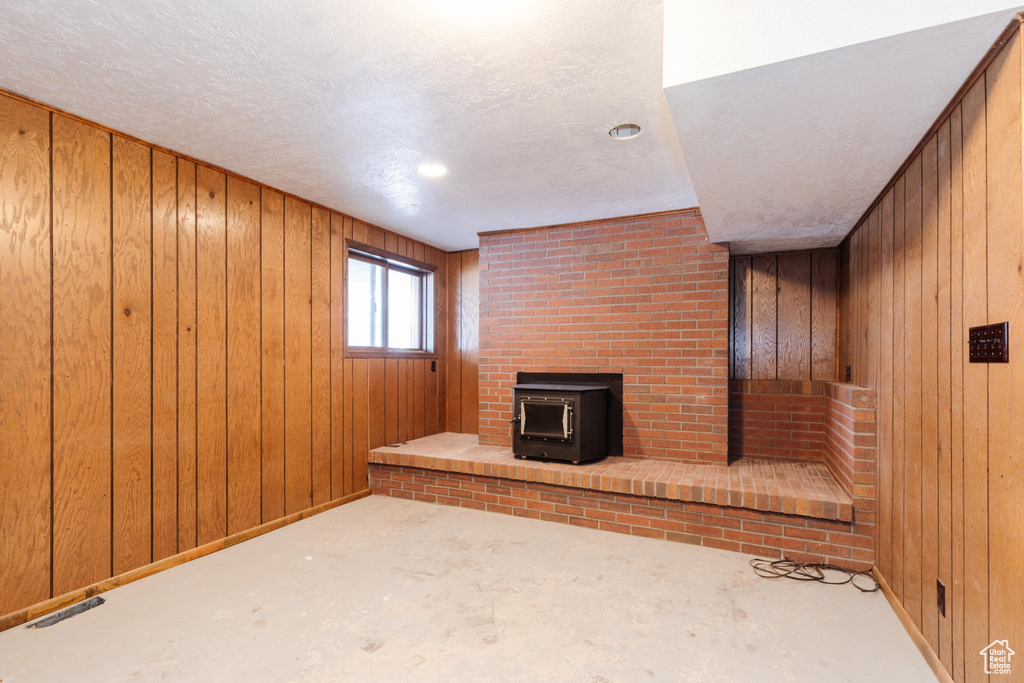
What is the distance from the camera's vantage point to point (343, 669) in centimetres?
189

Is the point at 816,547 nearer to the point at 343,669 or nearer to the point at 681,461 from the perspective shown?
the point at 681,461

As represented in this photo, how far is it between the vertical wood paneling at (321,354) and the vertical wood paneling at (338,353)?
44 mm

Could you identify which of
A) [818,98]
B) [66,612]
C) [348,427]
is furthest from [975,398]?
[348,427]

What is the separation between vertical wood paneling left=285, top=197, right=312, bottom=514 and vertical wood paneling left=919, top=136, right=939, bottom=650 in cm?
361

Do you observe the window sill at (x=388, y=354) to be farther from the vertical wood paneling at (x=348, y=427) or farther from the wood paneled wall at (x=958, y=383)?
the wood paneled wall at (x=958, y=383)

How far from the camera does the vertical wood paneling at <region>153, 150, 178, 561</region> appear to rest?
2748 millimetres

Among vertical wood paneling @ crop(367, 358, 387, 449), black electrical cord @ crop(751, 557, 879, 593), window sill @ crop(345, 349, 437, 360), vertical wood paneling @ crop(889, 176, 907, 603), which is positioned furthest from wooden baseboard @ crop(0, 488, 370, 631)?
vertical wood paneling @ crop(889, 176, 907, 603)

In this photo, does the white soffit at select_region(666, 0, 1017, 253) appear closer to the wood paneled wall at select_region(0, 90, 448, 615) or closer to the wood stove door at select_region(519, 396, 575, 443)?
the wood stove door at select_region(519, 396, 575, 443)

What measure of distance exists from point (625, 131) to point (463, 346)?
3256 mm

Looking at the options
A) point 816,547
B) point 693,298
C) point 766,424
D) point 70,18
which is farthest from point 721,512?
point 70,18

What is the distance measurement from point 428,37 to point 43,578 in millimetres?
2899

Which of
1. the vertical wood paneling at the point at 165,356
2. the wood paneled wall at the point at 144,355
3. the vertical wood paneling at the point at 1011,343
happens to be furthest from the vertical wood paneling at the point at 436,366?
the vertical wood paneling at the point at 1011,343

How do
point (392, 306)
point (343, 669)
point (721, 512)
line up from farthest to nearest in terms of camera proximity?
point (392, 306)
point (721, 512)
point (343, 669)

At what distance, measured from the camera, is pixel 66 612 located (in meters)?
2.28
